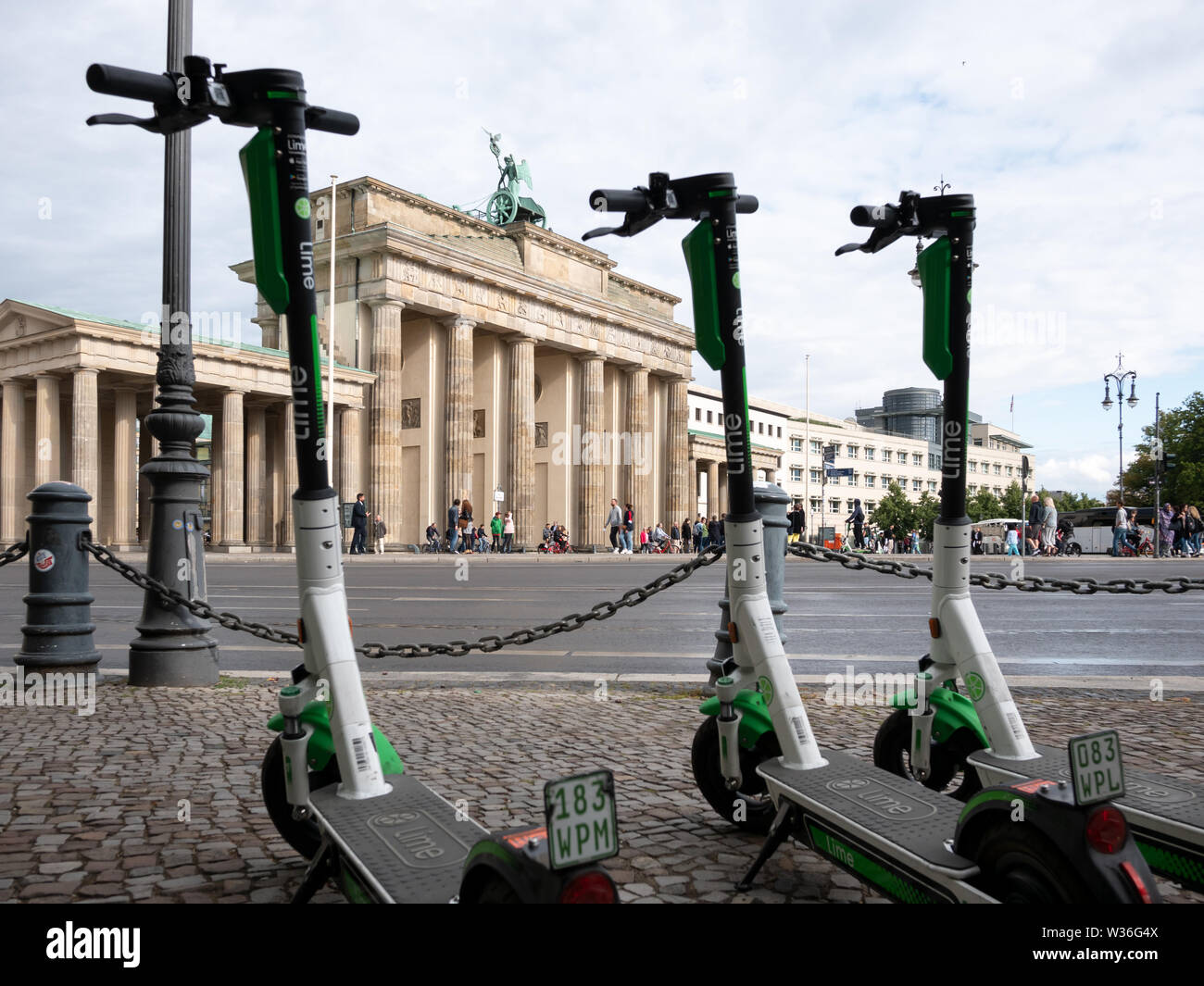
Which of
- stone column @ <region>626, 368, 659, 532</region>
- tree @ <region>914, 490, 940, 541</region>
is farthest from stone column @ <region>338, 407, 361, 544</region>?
tree @ <region>914, 490, 940, 541</region>

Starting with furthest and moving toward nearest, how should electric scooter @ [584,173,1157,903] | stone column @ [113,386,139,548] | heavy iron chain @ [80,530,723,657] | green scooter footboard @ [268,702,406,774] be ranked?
stone column @ [113,386,139,548]
heavy iron chain @ [80,530,723,657]
green scooter footboard @ [268,702,406,774]
electric scooter @ [584,173,1157,903]

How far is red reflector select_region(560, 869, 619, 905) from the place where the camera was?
1804 mm

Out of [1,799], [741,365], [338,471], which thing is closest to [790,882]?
[741,365]

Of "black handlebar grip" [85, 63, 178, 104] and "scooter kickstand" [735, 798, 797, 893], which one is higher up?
"black handlebar grip" [85, 63, 178, 104]

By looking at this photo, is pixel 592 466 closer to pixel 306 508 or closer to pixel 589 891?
pixel 306 508

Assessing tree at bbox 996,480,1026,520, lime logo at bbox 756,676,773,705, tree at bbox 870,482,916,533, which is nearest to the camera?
lime logo at bbox 756,676,773,705

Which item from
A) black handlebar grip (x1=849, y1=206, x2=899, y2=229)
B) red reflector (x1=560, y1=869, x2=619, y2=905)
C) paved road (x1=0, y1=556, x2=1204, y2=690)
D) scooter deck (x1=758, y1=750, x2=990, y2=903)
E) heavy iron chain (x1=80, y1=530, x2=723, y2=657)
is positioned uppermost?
black handlebar grip (x1=849, y1=206, x2=899, y2=229)

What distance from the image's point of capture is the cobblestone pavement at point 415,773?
3043 mm

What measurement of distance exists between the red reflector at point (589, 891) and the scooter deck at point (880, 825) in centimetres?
89

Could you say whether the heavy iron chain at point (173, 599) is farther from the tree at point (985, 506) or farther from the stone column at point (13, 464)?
the tree at point (985, 506)

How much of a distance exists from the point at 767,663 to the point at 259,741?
9.64 ft

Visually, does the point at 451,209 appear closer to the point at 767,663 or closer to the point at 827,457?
the point at 827,457

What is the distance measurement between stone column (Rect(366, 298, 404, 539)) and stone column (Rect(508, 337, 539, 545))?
763 cm

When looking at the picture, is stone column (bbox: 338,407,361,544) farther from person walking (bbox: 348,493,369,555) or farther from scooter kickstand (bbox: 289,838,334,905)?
scooter kickstand (bbox: 289,838,334,905)
